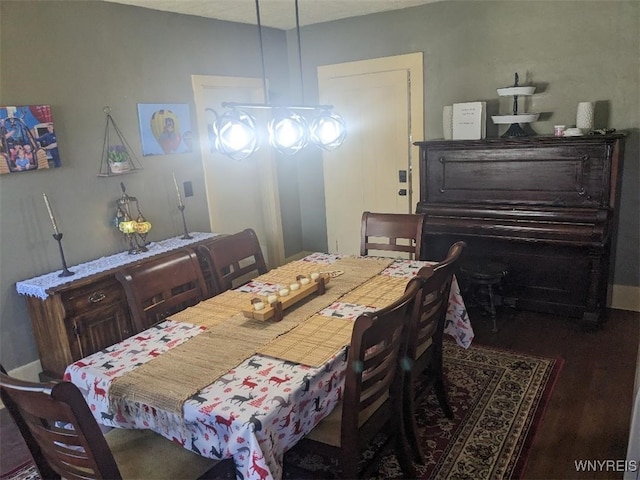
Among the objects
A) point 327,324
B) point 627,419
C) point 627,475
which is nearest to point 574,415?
point 627,419

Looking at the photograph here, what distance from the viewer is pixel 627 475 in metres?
1.86

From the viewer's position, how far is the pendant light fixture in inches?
80.4

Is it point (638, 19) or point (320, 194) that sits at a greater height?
point (638, 19)

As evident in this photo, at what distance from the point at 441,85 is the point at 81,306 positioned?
316 cm

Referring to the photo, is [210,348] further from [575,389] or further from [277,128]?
[575,389]

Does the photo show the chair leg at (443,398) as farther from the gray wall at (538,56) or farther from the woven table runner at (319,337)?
the gray wall at (538,56)

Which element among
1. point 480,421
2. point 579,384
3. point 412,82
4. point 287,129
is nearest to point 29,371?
point 287,129

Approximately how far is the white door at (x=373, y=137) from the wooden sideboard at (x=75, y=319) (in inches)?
96.7

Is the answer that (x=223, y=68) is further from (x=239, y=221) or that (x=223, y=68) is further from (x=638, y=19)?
(x=638, y=19)

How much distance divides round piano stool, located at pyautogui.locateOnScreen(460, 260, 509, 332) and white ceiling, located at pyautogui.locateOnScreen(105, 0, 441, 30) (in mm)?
2148

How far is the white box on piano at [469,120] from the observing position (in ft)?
11.9

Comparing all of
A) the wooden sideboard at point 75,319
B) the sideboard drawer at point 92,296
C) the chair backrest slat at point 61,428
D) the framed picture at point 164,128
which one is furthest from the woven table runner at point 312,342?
the framed picture at point 164,128

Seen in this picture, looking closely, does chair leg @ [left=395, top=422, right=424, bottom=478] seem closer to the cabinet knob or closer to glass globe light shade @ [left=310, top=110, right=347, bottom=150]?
glass globe light shade @ [left=310, top=110, right=347, bottom=150]

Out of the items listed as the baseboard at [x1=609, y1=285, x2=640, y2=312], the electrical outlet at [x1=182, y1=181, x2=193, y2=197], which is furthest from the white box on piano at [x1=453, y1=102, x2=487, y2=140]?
the electrical outlet at [x1=182, y1=181, x2=193, y2=197]
